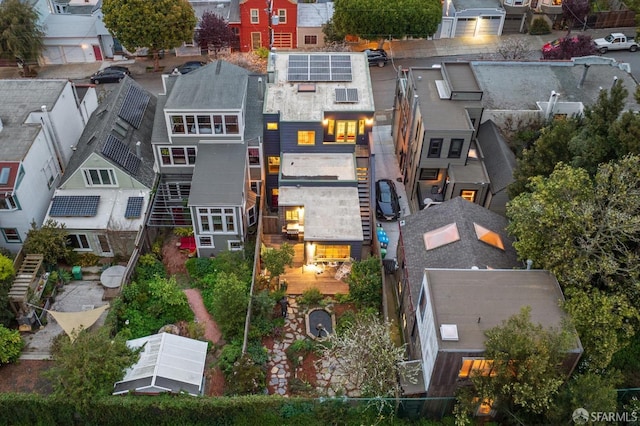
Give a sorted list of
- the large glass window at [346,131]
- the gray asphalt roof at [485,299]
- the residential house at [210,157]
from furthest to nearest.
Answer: the large glass window at [346,131], the residential house at [210,157], the gray asphalt roof at [485,299]

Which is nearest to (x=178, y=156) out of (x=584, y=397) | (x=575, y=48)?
(x=584, y=397)

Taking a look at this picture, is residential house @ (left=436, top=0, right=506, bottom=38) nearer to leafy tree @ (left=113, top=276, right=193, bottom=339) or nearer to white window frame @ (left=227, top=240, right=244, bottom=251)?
white window frame @ (left=227, top=240, right=244, bottom=251)

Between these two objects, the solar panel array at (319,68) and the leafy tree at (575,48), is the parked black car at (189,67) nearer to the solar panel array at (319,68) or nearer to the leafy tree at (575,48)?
the solar panel array at (319,68)

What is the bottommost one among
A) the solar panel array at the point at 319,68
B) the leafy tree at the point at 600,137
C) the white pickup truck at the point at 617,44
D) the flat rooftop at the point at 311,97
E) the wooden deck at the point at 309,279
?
the wooden deck at the point at 309,279

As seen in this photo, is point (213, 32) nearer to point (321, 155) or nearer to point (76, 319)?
point (321, 155)

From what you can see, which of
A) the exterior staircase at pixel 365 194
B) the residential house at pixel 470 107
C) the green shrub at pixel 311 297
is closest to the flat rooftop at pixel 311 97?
the residential house at pixel 470 107

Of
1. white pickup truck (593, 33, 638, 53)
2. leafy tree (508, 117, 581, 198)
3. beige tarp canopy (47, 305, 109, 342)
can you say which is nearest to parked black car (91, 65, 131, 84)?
beige tarp canopy (47, 305, 109, 342)
